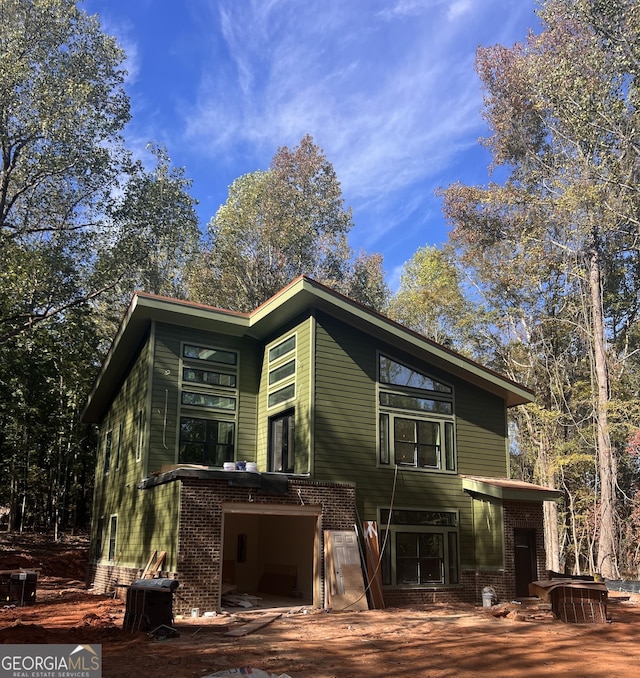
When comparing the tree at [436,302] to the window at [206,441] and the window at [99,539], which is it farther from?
the window at [99,539]

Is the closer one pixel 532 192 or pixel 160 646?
pixel 160 646

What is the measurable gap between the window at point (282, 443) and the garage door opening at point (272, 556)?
1163 mm

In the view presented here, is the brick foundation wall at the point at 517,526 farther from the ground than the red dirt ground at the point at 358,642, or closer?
farther from the ground

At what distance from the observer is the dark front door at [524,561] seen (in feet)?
51.4

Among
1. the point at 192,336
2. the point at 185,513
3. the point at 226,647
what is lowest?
the point at 226,647

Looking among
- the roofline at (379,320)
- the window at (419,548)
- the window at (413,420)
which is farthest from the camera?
the window at (413,420)

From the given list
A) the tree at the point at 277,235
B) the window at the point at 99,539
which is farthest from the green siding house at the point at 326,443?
the tree at the point at 277,235

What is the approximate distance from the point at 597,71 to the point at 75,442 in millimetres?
26738

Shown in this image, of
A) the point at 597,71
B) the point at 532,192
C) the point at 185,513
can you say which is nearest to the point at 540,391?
the point at 532,192

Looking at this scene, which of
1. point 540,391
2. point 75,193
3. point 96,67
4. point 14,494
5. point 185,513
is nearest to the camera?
point 185,513

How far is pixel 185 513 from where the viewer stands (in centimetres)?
1190

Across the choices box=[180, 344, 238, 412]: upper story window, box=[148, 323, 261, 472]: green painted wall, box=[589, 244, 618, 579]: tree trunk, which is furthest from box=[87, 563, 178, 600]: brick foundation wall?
box=[589, 244, 618, 579]: tree trunk

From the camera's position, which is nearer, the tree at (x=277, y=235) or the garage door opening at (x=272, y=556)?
the garage door opening at (x=272, y=556)

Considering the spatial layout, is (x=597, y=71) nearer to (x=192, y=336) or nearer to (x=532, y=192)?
(x=532, y=192)
